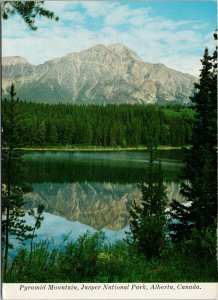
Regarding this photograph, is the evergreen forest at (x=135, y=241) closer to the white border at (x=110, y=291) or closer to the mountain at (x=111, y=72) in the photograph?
the white border at (x=110, y=291)

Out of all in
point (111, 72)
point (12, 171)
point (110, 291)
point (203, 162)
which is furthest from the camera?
point (111, 72)

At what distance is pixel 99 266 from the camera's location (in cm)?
514

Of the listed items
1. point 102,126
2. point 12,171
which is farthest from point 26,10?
point 102,126

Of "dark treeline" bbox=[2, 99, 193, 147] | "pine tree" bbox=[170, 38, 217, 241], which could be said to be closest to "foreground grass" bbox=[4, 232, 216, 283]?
"pine tree" bbox=[170, 38, 217, 241]

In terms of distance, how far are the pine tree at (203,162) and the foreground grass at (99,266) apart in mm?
1841

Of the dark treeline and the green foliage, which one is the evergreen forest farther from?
the dark treeline

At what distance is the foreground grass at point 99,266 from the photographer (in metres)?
4.88

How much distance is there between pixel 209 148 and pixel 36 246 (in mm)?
4737

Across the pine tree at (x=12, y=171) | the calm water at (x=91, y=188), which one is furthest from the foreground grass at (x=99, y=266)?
the calm water at (x=91, y=188)

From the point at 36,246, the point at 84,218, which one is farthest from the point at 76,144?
the point at 36,246

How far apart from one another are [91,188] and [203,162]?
17.0 meters

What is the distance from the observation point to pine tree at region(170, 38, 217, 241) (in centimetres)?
739

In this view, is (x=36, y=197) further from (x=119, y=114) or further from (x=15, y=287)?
(x=119, y=114)

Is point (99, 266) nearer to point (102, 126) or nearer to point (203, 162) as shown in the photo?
point (203, 162)
